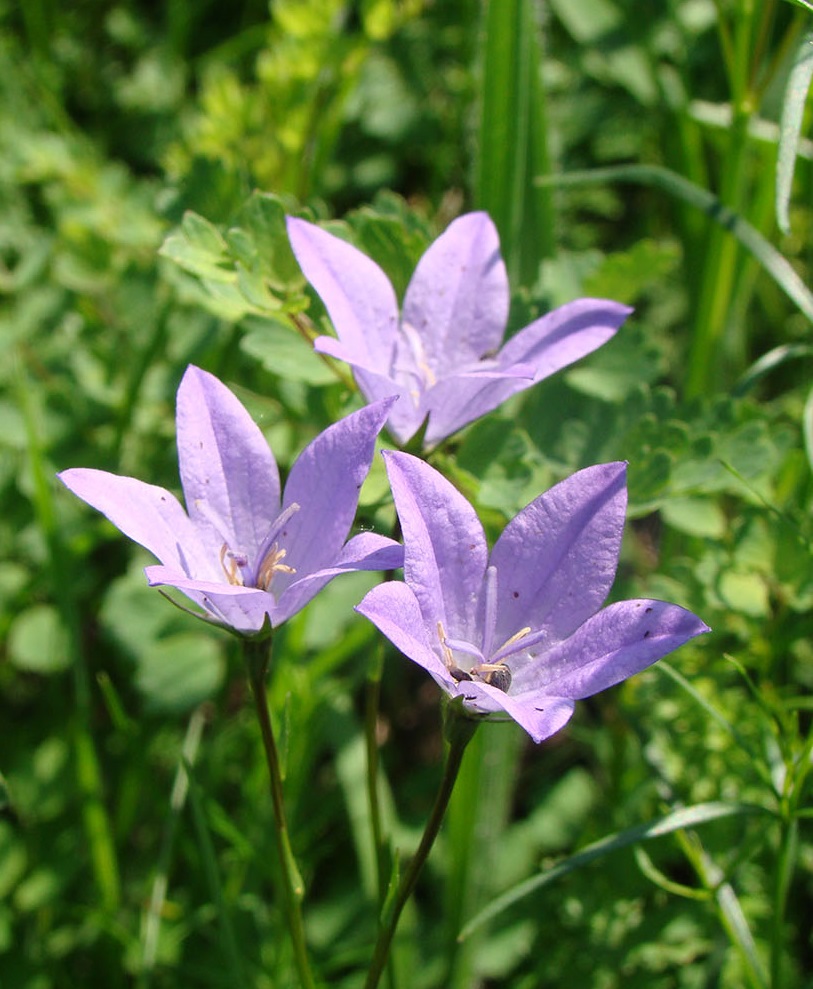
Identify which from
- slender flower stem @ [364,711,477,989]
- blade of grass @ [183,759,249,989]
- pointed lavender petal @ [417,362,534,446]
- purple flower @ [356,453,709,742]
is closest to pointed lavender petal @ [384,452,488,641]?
purple flower @ [356,453,709,742]

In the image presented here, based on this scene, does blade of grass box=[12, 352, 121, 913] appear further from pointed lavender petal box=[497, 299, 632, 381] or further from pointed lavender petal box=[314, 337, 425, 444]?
pointed lavender petal box=[497, 299, 632, 381]

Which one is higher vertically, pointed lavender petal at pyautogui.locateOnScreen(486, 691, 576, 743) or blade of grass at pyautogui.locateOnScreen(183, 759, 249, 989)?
pointed lavender petal at pyautogui.locateOnScreen(486, 691, 576, 743)

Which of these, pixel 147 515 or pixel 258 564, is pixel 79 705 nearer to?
pixel 258 564

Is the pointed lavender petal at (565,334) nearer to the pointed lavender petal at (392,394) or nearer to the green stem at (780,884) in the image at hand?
the pointed lavender petal at (392,394)

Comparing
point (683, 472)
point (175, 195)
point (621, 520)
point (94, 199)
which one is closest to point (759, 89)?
point (683, 472)

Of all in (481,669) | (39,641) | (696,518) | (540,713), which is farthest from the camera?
(39,641)

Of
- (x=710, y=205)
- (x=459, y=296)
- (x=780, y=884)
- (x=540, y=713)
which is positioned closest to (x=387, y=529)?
(x=459, y=296)
